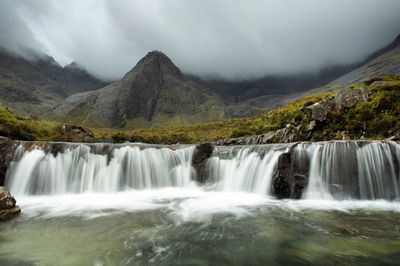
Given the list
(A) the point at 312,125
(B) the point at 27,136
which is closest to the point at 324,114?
(A) the point at 312,125

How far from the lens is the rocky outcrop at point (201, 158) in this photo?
1636 centimetres

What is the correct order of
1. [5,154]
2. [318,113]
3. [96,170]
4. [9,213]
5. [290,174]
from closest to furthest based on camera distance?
[9,213], [290,174], [5,154], [96,170], [318,113]

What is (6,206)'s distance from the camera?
783 centimetres

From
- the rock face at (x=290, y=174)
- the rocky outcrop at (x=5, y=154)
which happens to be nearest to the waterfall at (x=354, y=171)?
the rock face at (x=290, y=174)

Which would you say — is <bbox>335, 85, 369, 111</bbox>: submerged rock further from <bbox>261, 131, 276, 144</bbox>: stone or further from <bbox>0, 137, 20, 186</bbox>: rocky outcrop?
<bbox>0, 137, 20, 186</bbox>: rocky outcrop

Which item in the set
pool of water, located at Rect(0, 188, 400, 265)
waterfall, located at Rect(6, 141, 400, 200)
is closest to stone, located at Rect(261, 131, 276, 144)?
waterfall, located at Rect(6, 141, 400, 200)

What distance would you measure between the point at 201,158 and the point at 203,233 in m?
10.2

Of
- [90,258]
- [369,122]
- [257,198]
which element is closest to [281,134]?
[369,122]

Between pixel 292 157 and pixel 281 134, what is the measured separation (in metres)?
15.5

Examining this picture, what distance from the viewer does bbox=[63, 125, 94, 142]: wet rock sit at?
2550 centimetres

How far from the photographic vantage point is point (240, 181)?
1455 centimetres

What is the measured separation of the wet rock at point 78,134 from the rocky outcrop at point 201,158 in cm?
1792

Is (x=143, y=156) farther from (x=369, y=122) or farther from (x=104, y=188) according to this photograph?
(x=369, y=122)

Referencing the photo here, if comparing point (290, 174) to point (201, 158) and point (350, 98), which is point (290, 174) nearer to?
point (201, 158)
